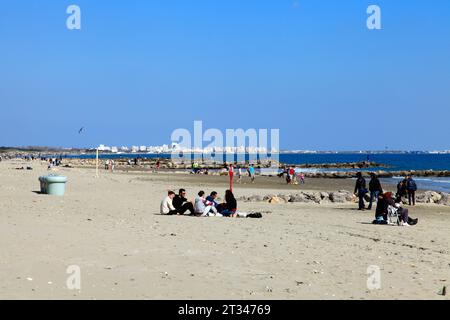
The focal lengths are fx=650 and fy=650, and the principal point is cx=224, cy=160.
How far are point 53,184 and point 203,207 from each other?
7.71 m

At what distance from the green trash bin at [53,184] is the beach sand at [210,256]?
5224 millimetres

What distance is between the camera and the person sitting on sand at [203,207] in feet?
60.4

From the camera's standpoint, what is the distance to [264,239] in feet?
43.6

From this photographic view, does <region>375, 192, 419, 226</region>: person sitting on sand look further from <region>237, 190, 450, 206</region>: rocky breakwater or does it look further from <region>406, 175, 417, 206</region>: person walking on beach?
<region>406, 175, 417, 206</region>: person walking on beach

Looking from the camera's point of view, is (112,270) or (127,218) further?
(127,218)

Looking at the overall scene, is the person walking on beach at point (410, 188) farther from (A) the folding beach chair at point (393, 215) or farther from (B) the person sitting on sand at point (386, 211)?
(B) the person sitting on sand at point (386, 211)

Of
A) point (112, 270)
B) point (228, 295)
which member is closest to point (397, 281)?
point (228, 295)

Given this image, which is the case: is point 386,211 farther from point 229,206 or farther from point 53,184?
point 53,184

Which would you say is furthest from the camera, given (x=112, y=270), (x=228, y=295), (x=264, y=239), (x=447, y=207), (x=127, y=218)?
(x=447, y=207)

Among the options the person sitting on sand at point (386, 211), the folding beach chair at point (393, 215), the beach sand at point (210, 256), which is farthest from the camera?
the folding beach chair at point (393, 215)

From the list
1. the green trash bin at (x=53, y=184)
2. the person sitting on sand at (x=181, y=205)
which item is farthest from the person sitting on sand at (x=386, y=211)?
the green trash bin at (x=53, y=184)

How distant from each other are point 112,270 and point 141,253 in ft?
5.07

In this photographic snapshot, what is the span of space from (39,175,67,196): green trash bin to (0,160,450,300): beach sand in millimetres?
5224
